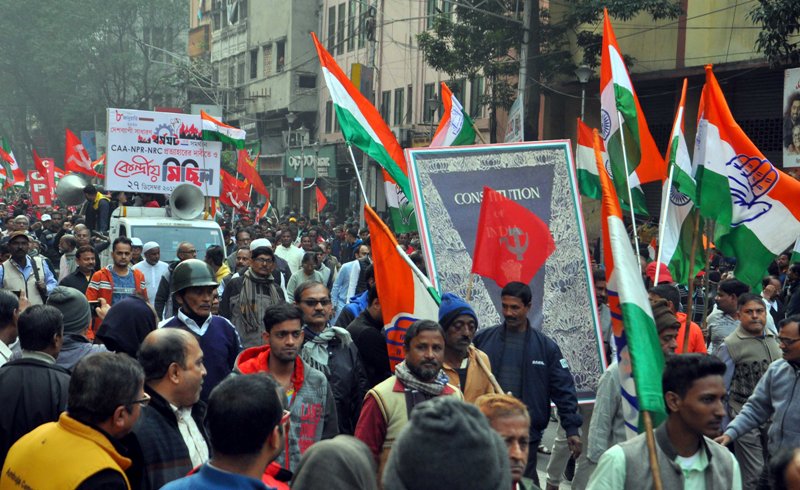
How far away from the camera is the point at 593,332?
749 centimetres

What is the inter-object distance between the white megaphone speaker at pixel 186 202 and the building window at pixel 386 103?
960 inches

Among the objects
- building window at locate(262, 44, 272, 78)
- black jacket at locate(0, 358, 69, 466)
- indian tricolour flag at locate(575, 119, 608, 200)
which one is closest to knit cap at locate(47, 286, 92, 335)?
black jacket at locate(0, 358, 69, 466)

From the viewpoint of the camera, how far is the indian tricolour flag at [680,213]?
8859 millimetres

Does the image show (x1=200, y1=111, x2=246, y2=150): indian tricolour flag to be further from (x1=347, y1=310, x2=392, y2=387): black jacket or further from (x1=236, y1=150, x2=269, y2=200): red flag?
(x1=347, y1=310, x2=392, y2=387): black jacket

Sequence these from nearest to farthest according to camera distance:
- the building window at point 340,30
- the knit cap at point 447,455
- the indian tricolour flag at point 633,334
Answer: the knit cap at point 447,455 < the indian tricolour flag at point 633,334 < the building window at point 340,30

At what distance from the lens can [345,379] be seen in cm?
603

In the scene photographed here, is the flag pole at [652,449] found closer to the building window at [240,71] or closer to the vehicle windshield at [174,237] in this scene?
the vehicle windshield at [174,237]

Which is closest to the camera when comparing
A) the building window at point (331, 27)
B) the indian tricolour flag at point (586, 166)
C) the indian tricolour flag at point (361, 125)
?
the indian tricolour flag at point (361, 125)

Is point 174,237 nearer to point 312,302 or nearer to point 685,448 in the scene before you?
point 312,302

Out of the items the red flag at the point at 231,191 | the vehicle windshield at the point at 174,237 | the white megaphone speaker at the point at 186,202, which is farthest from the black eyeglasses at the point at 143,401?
the red flag at the point at 231,191

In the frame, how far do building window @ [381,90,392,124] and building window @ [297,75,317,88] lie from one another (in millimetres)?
7518

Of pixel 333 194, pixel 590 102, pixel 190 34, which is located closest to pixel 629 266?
pixel 590 102

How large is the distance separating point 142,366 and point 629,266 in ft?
6.45

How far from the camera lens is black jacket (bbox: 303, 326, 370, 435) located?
19.7ft
